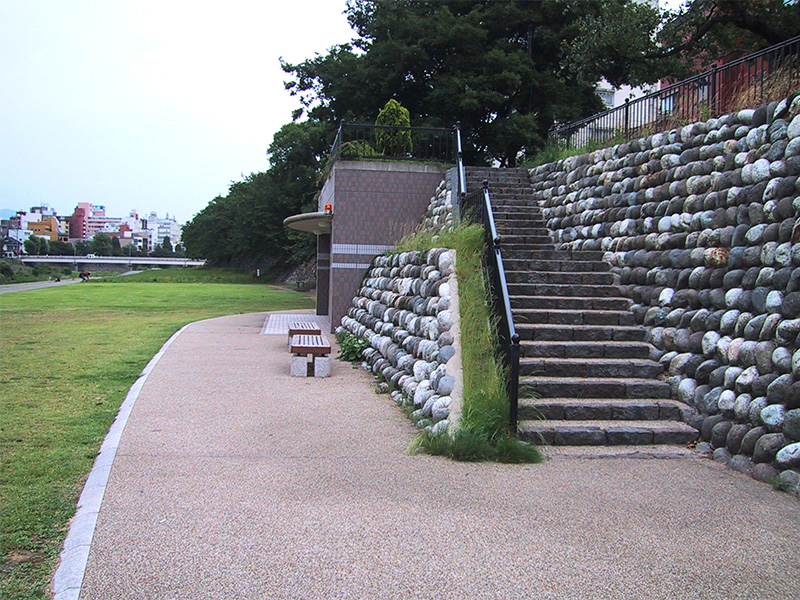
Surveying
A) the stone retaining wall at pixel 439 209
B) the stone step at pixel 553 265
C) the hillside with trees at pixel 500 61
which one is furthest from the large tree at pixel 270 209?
the stone step at pixel 553 265

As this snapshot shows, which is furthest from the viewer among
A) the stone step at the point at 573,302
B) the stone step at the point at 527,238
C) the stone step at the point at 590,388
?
the stone step at the point at 527,238

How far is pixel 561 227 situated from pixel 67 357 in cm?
875

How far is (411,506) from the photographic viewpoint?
4914 mm

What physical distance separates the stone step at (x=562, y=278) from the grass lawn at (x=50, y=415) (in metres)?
5.40

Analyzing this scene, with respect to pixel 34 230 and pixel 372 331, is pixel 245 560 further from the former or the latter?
pixel 34 230

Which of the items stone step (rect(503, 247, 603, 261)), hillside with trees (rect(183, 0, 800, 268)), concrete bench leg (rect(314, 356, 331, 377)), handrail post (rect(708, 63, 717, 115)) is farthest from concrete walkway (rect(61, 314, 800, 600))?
hillside with trees (rect(183, 0, 800, 268))

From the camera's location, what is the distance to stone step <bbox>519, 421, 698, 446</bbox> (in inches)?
262

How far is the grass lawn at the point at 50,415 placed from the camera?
4137mm

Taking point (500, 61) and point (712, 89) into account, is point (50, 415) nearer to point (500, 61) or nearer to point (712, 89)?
point (712, 89)

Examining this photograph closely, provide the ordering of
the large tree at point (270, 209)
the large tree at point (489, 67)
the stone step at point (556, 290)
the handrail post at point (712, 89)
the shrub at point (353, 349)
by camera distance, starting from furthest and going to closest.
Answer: the large tree at point (270, 209) → the large tree at point (489, 67) → the shrub at point (353, 349) → the handrail post at point (712, 89) → the stone step at point (556, 290)

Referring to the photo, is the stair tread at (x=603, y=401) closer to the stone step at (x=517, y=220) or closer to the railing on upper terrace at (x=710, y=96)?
the railing on upper terrace at (x=710, y=96)

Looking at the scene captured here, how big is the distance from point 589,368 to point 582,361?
143 millimetres

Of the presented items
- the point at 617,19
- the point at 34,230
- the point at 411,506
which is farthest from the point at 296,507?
the point at 34,230

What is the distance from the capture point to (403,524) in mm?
4566
